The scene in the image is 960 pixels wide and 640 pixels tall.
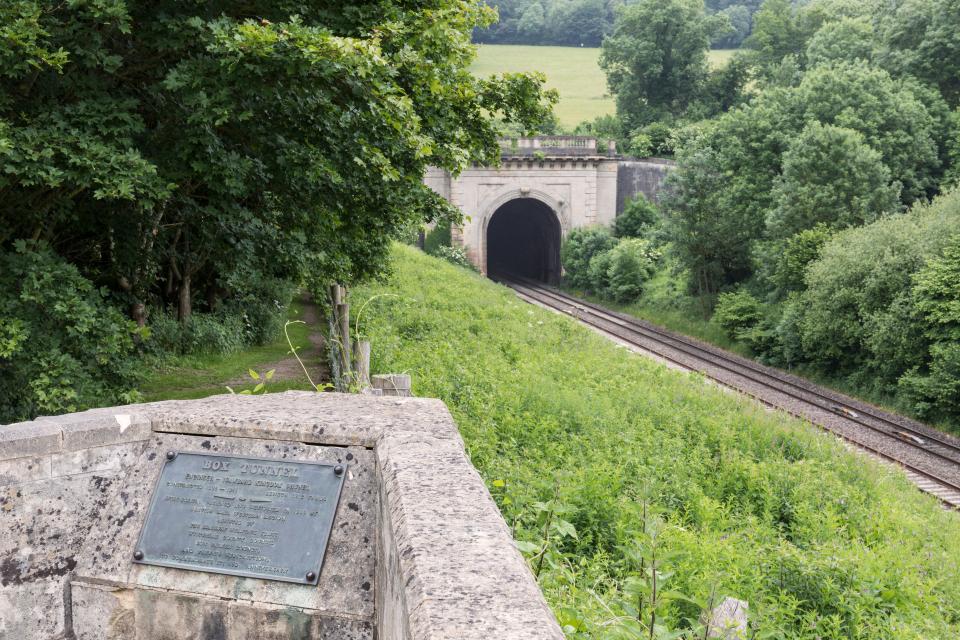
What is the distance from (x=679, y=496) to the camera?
9.85 metres

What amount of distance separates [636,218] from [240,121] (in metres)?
37.9

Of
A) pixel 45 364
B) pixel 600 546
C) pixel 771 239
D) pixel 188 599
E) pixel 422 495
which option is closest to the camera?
pixel 422 495

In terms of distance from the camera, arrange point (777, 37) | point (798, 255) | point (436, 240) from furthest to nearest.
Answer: point (777, 37), point (436, 240), point (798, 255)

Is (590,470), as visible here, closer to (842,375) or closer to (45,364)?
(45,364)

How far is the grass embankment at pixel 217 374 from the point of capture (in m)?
12.5

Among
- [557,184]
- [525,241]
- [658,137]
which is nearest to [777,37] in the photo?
[658,137]

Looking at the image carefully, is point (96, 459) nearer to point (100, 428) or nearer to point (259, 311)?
point (100, 428)

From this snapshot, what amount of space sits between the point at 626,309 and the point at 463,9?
90.9 feet

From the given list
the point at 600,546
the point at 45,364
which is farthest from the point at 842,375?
the point at 45,364

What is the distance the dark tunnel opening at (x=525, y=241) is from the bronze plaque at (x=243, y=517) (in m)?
43.1

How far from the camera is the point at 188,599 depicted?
14.2 ft

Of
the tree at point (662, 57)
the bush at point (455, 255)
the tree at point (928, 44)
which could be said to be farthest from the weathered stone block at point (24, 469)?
the tree at point (662, 57)

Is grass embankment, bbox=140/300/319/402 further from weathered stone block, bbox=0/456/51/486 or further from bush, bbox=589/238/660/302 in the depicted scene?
bush, bbox=589/238/660/302

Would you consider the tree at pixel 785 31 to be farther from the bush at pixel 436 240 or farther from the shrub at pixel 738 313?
the shrub at pixel 738 313
